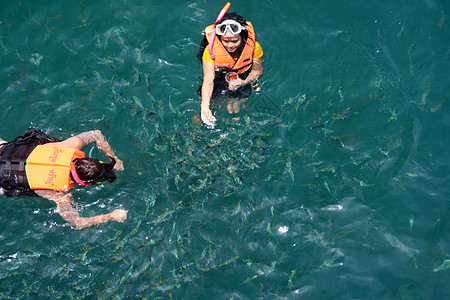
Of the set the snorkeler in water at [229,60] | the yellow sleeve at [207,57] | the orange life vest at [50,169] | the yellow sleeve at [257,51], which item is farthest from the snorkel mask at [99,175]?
the yellow sleeve at [257,51]

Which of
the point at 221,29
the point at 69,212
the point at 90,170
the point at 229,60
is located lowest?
the point at 69,212

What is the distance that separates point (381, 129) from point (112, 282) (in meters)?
6.05

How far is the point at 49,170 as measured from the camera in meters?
6.50

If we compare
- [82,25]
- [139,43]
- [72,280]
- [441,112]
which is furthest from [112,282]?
[441,112]

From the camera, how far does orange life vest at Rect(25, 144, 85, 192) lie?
256 inches

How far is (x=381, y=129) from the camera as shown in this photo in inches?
316

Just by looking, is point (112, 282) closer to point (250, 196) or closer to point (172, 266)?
point (172, 266)

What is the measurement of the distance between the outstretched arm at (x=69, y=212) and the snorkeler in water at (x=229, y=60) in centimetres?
261

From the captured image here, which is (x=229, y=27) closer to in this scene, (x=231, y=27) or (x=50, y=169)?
(x=231, y=27)

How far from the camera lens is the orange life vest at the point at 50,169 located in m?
6.51

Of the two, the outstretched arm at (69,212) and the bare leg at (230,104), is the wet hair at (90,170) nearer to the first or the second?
the outstretched arm at (69,212)

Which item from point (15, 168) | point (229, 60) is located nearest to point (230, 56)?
point (229, 60)

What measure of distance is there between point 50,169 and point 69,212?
0.98 m

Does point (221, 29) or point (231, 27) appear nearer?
point (231, 27)
